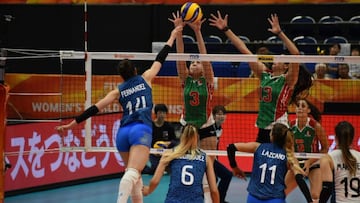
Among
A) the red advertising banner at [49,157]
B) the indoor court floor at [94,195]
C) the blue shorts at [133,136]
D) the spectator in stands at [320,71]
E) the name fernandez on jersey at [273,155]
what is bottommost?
the indoor court floor at [94,195]

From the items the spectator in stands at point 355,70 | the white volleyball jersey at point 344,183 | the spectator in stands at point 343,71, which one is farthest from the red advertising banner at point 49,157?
the white volleyball jersey at point 344,183

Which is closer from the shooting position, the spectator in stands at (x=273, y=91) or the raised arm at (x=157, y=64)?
the raised arm at (x=157, y=64)

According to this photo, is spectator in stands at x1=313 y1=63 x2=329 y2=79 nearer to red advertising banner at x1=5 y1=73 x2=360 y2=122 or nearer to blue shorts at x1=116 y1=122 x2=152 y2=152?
red advertising banner at x1=5 y1=73 x2=360 y2=122

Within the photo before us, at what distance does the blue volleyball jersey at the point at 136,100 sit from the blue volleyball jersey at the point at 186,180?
0.77 metres

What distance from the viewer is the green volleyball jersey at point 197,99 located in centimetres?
1045

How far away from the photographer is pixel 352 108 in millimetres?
14195

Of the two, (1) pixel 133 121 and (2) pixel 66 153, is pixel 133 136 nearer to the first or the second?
(1) pixel 133 121

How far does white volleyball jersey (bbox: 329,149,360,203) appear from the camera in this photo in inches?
300

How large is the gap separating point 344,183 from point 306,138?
8.32ft

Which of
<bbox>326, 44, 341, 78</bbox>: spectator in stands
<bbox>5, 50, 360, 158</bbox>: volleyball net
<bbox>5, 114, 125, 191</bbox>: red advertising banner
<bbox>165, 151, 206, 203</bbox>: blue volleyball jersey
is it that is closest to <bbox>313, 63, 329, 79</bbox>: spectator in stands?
<bbox>326, 44, 341, 78</bbox>: spectator in stands

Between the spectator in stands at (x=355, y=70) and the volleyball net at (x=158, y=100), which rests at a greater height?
the spectator in stands at (x=355, y=70)

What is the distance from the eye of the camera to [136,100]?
8.78 meters

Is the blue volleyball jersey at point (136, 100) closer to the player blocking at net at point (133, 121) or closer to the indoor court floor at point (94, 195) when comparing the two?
the player blocking at net at point (133, 121)

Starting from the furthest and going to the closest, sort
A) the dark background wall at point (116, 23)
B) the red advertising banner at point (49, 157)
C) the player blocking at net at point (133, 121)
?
1. the dark background wall at point (116, 23)
2. the red advertising banner at point (49, 157)
3. the player blocking at net at point (133, 121)
